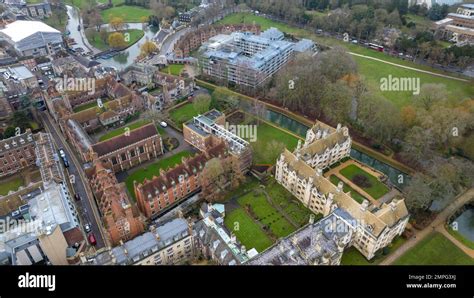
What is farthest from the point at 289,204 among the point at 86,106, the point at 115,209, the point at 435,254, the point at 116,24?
the point at 116,24

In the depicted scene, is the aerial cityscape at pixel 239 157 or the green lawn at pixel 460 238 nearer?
the aerial cityscape at pixel 239 157

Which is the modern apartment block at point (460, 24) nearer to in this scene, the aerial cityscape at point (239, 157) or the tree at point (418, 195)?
the aerial cityscape at point (239, 157)

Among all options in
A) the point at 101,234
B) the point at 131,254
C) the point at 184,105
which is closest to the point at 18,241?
the point at 101,234

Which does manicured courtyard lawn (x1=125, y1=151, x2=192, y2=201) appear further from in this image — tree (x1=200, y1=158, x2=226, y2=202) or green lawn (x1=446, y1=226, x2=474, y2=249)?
green lawn (x1=446, y1=226, x2=474, y2=249)

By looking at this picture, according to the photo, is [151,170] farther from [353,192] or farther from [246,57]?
[246,57]

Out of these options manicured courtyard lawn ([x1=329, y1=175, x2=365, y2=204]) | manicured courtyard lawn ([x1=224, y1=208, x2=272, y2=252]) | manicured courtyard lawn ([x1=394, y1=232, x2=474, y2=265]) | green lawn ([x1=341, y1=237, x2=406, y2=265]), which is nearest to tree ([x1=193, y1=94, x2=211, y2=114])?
manicured courtyard lawn ([x1=224, y1=208, x2=272, y2=252])

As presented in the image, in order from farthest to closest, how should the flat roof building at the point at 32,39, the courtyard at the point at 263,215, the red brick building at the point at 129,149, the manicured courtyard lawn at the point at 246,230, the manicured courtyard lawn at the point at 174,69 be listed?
the flat roof building at the point at 32,39 → the manicured courtyard lawn at the point at 174,69 → the red brick building at the point at 129,149 → the courtyard at the point at 263,215 → the manicured courtyard lawn at the point at 246,230

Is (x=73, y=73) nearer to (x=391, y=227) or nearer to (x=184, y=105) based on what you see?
(x=184, y=105)

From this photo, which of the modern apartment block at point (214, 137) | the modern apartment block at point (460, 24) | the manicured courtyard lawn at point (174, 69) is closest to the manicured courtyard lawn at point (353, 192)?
the modern apartment block at point (214, 137)
